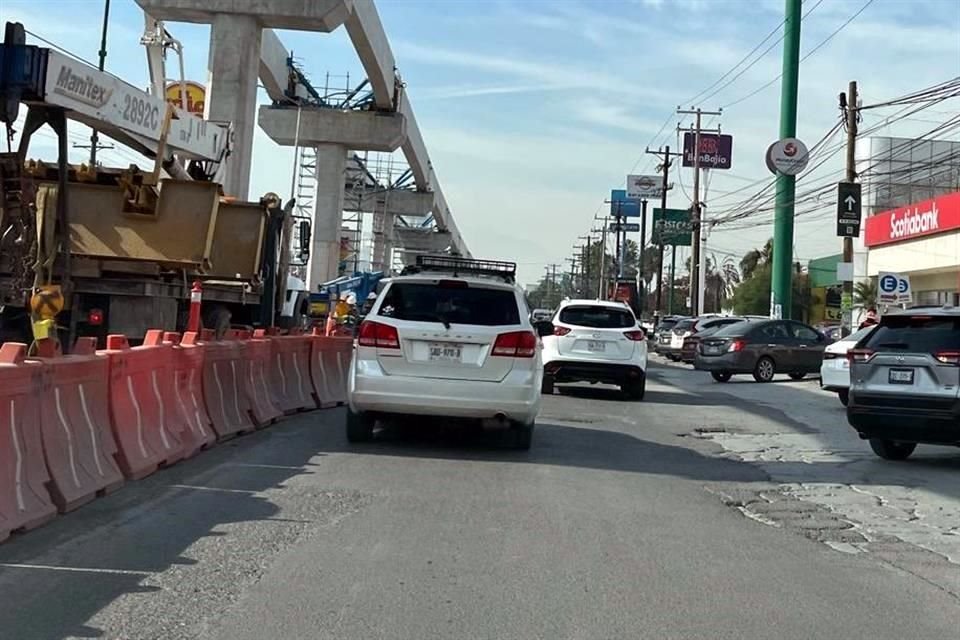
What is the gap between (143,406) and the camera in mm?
9102

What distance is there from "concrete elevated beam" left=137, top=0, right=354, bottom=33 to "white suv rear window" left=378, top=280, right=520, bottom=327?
16369mm

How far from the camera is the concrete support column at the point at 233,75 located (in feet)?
82.7

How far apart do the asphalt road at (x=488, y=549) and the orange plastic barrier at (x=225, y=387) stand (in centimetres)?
32

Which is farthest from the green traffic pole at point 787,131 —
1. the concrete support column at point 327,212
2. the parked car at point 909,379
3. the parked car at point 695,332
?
the parked car at point 909,379

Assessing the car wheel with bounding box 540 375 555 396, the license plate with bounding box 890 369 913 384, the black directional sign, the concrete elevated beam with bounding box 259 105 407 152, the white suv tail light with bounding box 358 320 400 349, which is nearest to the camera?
the white suv tail light with bounding box 358 320 400 349

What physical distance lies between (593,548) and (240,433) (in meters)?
5.66

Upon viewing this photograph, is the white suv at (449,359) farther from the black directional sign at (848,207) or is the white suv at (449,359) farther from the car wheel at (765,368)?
the black directional sign at (848,207)

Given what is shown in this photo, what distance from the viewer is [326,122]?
40.8 metres

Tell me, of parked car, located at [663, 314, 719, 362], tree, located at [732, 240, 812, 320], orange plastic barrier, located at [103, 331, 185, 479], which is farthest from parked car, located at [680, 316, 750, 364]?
tree, located at [732, 240, 812, 320]

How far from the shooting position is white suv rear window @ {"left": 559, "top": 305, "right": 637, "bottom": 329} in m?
19.0

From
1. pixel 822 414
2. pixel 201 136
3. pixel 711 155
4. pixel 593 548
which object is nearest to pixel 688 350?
pixel 822 414

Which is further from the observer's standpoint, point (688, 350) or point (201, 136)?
point (688, 350)

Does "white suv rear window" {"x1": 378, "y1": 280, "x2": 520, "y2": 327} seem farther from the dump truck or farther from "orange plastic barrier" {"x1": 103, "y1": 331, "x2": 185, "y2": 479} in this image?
the dump truck

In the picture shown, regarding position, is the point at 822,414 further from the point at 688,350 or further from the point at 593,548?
the point at 688,350
